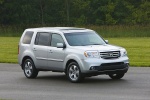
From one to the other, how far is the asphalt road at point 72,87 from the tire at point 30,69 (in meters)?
0.24

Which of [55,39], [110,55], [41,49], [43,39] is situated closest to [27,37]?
[43,39]

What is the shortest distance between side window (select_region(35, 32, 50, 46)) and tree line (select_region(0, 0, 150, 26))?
6121 centimetres

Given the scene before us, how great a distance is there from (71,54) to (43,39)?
1860mm

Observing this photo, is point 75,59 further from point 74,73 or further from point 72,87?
point 72,87

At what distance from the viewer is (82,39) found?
16.8m

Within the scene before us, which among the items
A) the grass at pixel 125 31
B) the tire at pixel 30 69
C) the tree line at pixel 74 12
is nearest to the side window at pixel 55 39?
the tire at pixel 30 69

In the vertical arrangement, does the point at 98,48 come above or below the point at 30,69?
above

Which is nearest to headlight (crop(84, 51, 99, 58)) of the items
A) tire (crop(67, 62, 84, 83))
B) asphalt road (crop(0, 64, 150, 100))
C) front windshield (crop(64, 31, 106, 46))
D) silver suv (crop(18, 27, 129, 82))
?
silver suv (crop(18, 27, 129, 82))

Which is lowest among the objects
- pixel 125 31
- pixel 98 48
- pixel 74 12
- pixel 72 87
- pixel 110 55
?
pixel 125 31

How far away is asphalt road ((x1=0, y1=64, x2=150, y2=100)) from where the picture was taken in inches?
494

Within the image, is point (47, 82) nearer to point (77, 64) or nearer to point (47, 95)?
point (77, 64)

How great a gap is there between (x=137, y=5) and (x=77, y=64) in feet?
232

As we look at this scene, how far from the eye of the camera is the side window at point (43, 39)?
17.1 metres

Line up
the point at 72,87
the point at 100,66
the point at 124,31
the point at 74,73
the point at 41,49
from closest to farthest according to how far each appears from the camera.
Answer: the point at 72,87 → the point at 100,66 → the point at 74,73 → the point at 41,49 → the point at 124,31
